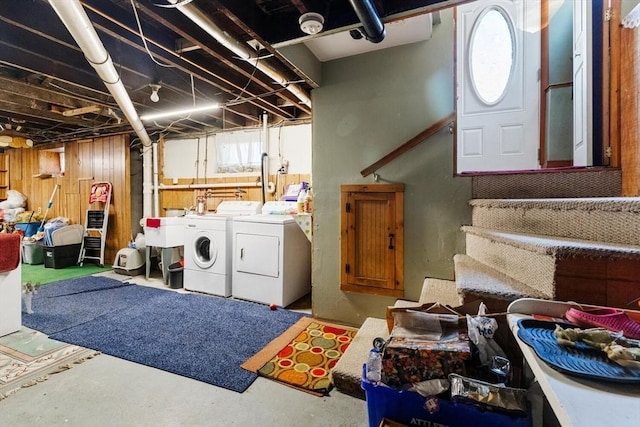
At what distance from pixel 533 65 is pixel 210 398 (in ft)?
13.9

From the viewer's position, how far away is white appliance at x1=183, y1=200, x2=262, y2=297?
Result: 368 cm

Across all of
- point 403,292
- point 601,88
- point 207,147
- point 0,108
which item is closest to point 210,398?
point 403,292

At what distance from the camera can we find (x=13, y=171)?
6629mm

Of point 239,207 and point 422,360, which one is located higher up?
point 239,207

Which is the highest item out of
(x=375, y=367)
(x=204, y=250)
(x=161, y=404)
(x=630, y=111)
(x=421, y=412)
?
(x=630, y=111)

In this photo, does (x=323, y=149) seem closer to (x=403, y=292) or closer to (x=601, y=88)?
(x=403, y=292)

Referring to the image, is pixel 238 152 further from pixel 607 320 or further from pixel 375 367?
pixel 607 320

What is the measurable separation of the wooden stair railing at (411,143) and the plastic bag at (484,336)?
164 cm

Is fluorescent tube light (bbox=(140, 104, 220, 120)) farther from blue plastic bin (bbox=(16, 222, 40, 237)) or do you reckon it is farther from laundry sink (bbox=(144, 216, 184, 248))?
blue plastic bin (bbox=(16, 222, 40, 237))

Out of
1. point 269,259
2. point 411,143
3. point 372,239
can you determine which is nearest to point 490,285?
point 372,239

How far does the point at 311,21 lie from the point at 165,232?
343 centimetres

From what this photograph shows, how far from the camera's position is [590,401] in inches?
24.0

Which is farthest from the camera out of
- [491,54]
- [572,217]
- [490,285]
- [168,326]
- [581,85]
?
[491,54]

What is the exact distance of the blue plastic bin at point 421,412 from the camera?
104 cm
